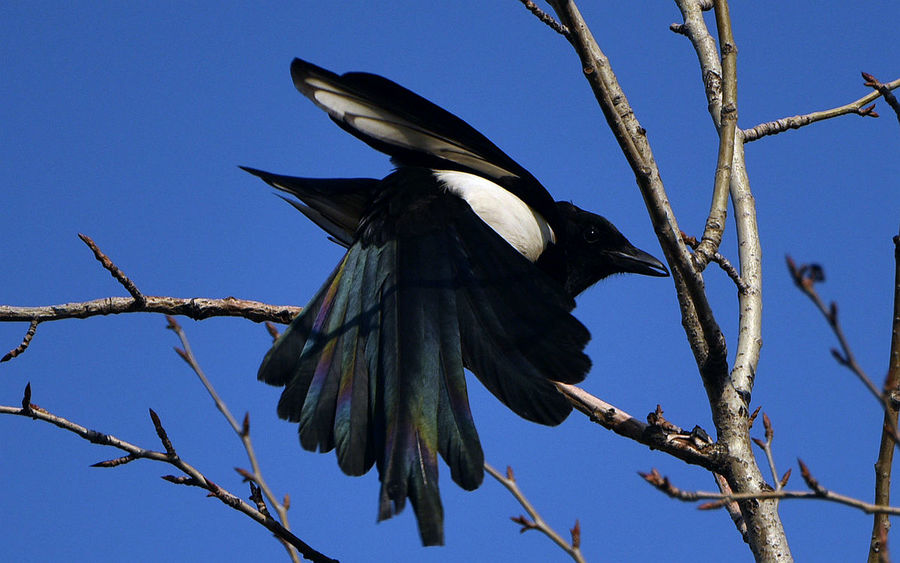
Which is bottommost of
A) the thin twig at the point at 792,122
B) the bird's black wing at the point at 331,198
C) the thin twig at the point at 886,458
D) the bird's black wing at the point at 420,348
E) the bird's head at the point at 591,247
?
the thin twig at the point at 886,458

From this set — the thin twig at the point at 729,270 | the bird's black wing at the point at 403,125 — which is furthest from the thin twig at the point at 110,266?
the thin twig at the point at 729,270

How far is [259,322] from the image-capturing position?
3.43 meters

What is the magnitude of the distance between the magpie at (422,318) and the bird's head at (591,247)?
17.7 inches

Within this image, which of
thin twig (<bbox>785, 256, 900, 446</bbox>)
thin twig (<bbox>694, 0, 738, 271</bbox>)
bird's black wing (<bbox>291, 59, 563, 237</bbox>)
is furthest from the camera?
bird's black wing (<bbox>291, 59, 563, 237</bbox>)

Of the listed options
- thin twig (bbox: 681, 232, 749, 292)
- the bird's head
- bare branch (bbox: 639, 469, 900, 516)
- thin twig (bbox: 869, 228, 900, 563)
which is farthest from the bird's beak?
bare branch (bbox: 639, 469, 900, 516)

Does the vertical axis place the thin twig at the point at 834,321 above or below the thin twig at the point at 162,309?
below

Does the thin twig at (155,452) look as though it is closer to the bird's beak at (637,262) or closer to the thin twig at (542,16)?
the thin twig at (542,16)

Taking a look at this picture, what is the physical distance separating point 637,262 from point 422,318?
171cm

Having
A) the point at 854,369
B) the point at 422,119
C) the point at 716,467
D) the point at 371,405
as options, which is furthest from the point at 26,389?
the point at 854,369

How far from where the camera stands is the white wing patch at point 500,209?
3.45m

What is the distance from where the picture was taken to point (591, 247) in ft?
13.9

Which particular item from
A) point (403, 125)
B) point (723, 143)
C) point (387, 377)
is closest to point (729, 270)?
point (723, 143)

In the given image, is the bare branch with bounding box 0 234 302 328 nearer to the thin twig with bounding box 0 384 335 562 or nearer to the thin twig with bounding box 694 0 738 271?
the thin twig with bounding box 0 384 335 562

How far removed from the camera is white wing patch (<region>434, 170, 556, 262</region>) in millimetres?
3453
